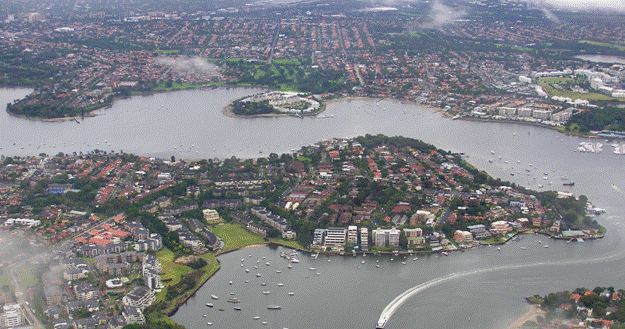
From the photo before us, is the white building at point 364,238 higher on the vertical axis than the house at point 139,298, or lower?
lower

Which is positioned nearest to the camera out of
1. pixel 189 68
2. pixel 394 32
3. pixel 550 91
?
pixel 550 91

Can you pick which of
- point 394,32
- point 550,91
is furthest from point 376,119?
point 394,32

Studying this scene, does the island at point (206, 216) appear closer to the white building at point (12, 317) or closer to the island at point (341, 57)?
the white building at point (12, 317)

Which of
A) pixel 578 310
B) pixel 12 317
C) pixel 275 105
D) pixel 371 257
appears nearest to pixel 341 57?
pixel 275 105

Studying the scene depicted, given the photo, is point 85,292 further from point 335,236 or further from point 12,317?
point 335,236

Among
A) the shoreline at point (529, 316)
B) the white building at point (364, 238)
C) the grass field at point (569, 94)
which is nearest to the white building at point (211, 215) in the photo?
the white building at point (364, 238)

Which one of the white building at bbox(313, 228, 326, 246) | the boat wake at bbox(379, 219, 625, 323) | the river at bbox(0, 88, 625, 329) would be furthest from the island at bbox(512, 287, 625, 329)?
the white building at bbox(313, 228, 326, 246)

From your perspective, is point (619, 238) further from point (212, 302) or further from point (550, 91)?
point (550, 91)
